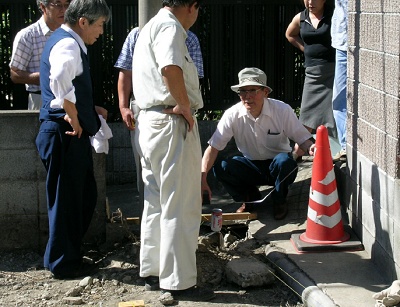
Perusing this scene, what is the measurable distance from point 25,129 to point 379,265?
2.89 meters

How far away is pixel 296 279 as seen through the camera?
19.1ft

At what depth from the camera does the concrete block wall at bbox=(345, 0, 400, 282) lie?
18.0ft

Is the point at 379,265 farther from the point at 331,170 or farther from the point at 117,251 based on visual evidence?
the point at 117,251

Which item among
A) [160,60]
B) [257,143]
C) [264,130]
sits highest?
[160,60]

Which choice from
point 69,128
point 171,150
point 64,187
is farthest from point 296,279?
point 69,128

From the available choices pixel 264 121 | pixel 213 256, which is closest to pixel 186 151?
pixel 213 256

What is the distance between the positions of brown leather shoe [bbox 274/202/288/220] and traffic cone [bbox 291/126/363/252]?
2.17 feet

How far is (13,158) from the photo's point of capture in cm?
668

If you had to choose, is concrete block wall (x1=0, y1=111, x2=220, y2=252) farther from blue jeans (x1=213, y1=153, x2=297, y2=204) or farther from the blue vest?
blue jeans (x1=213, y1=153, x2=297, y2=204)

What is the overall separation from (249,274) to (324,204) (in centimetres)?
91

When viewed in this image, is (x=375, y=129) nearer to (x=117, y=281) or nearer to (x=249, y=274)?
(x=249, y=274)

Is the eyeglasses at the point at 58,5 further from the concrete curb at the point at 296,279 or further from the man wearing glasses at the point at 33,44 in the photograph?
the concrete curb at the point at 296,279

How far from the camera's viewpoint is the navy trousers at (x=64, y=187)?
19.8 feet

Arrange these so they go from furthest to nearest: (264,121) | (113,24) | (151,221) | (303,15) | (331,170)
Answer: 1. (113,24)
2. (303,15)
3. (264,121)
4. (331,170)
5. (151,221)
